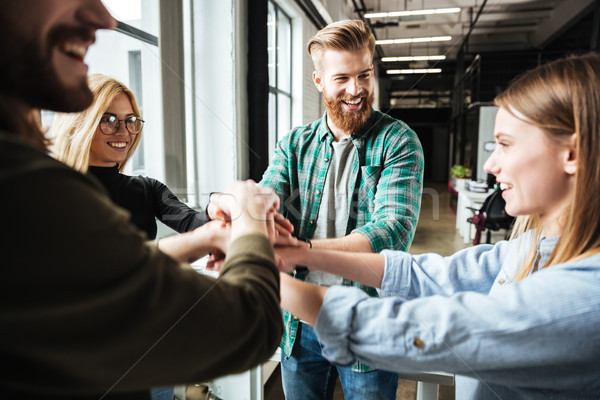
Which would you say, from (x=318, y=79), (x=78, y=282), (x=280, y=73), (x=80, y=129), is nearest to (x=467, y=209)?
(x=280, y=73)

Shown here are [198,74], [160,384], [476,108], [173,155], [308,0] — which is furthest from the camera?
[476,108]

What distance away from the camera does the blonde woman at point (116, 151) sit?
0.98 m

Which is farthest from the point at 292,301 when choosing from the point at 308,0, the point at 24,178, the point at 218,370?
the point at 308,0

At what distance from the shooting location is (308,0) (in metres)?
4.07

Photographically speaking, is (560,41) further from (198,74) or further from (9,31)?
(9,31)

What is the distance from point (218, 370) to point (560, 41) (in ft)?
34.0

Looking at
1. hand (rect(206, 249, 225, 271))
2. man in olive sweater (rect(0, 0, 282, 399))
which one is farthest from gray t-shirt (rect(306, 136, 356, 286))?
man in olive sweater (rect(0, 0, 282, 399))

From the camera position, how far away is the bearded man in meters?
1.05

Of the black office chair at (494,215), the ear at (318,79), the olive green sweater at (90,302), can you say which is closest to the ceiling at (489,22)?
the black office chair at (494,215)

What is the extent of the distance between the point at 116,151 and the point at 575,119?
1026 mm

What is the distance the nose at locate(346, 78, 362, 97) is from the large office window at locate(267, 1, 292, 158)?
263 centimetres

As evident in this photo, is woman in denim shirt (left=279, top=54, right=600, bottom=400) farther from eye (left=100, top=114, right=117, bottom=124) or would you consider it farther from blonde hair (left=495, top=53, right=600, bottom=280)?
eye (left=100, top=114, right=117, bottom=124)

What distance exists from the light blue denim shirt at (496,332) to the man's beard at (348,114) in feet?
2.10

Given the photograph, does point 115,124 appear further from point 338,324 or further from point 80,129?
point 338,324
